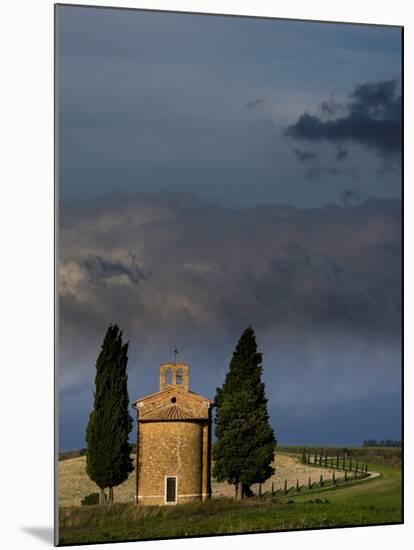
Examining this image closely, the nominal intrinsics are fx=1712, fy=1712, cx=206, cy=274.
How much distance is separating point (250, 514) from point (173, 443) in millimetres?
1256

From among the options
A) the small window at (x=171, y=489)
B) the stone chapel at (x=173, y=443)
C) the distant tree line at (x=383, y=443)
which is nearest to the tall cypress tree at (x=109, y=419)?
the stone chapel at (x=173, y=443)

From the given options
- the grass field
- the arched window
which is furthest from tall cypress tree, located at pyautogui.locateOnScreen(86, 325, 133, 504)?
the arched window

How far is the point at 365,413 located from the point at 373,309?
4.07 ft

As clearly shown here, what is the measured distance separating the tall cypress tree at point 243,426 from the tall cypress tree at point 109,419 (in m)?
1.14

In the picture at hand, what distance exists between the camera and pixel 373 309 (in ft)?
66.8

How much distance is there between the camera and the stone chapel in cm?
1944

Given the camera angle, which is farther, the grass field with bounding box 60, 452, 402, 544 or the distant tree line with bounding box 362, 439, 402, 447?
the distant tree line with bounding box 362, 439, 402, 447

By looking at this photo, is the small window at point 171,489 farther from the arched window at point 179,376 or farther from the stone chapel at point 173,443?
the arched window at point 179,376

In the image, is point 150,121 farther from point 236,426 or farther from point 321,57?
point 236,426

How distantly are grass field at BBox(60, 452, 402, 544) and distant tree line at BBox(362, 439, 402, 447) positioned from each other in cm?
25

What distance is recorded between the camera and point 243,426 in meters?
19.9

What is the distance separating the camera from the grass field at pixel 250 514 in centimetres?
1914

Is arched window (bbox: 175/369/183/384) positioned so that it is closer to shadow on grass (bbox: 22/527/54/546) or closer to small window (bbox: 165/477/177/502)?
small window (bbox: 165/477/177/502)

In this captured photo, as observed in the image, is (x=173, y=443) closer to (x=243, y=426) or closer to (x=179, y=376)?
(x=179, y=376)
